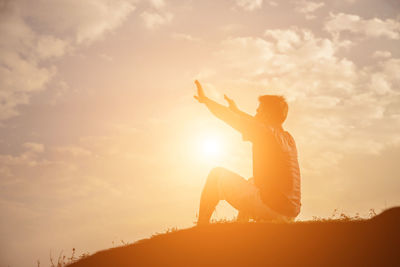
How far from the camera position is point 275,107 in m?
8.23

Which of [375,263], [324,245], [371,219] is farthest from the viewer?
[371,219]

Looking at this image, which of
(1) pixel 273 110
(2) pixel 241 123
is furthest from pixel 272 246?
(1) pixel 273 110

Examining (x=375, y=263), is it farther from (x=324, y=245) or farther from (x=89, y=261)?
(x=89, y=261)

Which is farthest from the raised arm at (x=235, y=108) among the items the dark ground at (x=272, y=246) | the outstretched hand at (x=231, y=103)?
the dark ground at (x=272, y=246)

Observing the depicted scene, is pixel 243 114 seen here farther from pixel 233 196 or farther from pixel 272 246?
pixel 272 246

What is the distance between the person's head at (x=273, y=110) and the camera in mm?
8234

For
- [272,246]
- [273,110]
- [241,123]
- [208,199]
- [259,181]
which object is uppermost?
[273,110]

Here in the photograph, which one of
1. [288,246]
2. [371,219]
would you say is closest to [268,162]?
[288,246]

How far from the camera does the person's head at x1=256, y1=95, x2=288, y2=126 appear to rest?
324 inches

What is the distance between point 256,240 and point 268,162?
4.53 ft

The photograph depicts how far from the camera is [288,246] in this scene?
713 cm

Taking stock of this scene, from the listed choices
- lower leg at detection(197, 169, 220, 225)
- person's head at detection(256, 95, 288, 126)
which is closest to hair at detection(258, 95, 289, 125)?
person's head at detection(256, 95, 288, 126)

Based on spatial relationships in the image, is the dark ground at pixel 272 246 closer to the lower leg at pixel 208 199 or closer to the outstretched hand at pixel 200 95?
the lower leg at pixel 208 199

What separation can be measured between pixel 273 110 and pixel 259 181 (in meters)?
1.37
